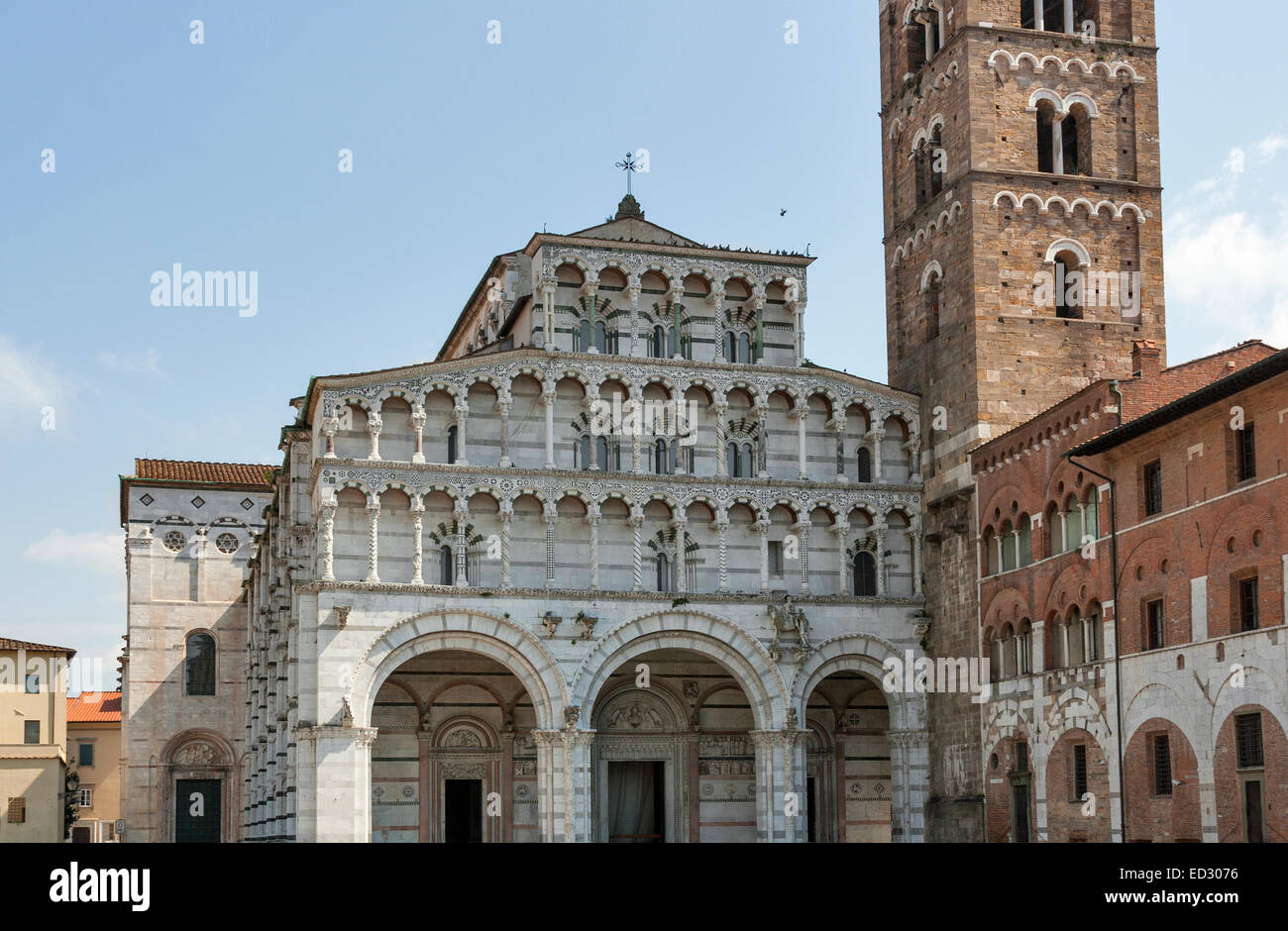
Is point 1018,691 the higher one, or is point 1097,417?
point 1097,417

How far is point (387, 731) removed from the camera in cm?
3878

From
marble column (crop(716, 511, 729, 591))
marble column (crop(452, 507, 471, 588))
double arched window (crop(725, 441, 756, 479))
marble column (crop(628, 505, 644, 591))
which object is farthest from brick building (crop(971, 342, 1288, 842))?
marble column (crop(452, 507, 471, 588))

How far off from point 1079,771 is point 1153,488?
6153 millimetres

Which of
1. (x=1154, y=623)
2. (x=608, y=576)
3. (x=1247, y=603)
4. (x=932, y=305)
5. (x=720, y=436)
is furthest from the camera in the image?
(x=932, y=305)

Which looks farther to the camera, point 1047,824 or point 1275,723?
point 1047,824

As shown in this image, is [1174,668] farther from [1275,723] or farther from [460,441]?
[460,441]

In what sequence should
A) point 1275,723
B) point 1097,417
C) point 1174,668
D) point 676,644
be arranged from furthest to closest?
point 676,644, point 1097,417, point 1174,668, point 1275,723

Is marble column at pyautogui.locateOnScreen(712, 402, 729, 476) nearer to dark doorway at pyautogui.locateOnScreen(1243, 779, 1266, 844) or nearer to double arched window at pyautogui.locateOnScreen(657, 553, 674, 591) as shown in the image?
double arched window at pyautogui.locateOnScreen(657, 553, 674, 591)

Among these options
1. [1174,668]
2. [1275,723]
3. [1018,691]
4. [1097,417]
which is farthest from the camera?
[1018,691]

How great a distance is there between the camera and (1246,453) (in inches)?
1086

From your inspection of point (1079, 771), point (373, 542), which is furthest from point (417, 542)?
point (1079, 771)

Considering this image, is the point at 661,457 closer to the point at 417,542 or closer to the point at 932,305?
the point at 417,542
